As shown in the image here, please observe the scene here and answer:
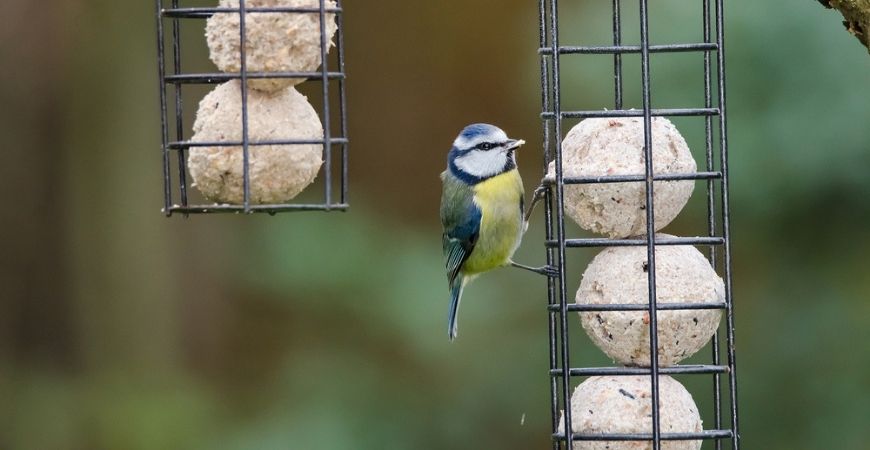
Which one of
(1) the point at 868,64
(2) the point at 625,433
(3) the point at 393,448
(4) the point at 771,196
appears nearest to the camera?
(2) the point at 625,433

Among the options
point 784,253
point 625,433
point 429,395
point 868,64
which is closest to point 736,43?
point 868,64

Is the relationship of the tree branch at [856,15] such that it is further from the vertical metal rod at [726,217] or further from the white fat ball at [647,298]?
the white fat ball at [647,298]

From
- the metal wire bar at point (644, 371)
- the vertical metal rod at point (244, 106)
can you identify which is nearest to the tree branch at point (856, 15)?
the metal wire bar at point (644, 371)

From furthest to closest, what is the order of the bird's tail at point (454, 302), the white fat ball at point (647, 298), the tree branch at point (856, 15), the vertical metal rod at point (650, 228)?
the bird's tail at point (454, 302), the white fat ball at point (647, 298), the vertical metal rod at point (650, 228), the tree branch at point (856, 15)

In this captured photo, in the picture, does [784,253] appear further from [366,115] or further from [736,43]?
[366,115]

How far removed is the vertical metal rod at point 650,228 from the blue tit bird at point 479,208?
3.72ft

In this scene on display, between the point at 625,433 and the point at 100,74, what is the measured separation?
3.83m

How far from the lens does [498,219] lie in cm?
477

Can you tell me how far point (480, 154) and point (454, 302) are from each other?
771 mm

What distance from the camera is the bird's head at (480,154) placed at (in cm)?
439

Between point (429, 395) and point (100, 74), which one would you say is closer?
point (429, 395)

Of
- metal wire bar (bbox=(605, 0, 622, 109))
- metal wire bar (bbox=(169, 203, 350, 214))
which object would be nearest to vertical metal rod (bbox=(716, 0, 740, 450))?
metal wire bar (bbox=(605, 0, 622, 109))

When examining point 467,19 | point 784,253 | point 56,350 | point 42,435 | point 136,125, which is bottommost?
point 42,435

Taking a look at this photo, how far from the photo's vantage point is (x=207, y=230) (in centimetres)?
627
